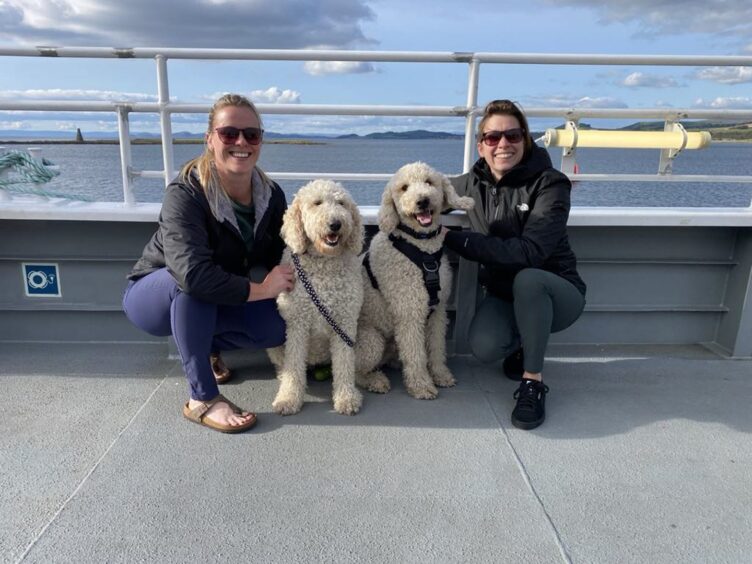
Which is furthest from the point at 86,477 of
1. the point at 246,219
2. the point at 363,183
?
the point at 363,183

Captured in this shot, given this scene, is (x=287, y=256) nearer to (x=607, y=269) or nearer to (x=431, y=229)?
(x=431, y=229)

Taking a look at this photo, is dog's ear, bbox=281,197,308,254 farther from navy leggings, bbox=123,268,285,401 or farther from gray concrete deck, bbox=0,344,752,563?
gray concrete deck, bbox=0,344,752,563

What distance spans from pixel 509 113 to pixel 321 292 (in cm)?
131

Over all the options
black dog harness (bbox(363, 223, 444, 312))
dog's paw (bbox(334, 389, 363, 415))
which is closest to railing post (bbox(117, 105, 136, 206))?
black dog harness (bbox(363, 223, 444, 312))

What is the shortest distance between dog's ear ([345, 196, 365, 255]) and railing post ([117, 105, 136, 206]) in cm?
149

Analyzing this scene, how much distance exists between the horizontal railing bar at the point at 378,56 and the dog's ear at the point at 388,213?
87 cm

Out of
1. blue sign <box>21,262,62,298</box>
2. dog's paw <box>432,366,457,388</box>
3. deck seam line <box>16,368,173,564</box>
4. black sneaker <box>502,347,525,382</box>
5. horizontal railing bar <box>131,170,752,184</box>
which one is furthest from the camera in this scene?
blue sign <box>21,262,62,298</box>

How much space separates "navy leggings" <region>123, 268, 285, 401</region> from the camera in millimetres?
2469

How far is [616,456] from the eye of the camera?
236 cm

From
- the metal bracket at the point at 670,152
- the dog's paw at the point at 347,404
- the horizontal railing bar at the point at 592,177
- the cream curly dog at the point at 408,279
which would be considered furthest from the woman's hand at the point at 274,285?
the metal bracket at the point at 670,152

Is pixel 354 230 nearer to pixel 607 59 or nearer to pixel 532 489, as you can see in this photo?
pixel 532 489

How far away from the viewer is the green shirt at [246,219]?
268 centimetres

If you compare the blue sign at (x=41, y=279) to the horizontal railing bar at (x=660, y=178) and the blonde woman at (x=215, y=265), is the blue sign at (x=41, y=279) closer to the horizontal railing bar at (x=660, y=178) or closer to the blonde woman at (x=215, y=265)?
the blonde woman at (x=215, y=265)

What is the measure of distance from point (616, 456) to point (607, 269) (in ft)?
4.97
